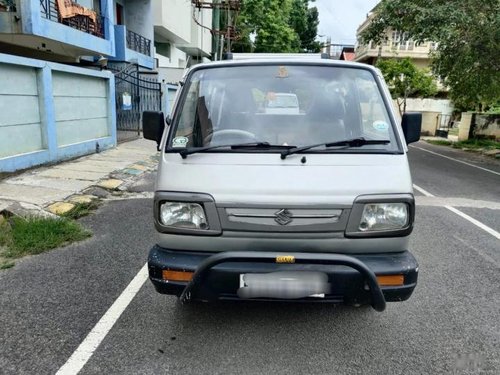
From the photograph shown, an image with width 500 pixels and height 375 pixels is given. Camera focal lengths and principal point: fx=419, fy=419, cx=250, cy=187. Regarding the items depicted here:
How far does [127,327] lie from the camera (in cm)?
305

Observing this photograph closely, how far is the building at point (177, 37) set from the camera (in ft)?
73.2

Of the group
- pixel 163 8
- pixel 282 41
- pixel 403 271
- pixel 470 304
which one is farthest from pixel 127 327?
pixel 282 41

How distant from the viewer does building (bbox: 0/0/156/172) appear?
7523 millimetres

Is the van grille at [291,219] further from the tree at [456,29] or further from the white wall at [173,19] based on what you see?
the white wall at [173,19]

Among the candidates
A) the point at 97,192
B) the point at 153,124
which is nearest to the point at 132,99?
the point at 97,192

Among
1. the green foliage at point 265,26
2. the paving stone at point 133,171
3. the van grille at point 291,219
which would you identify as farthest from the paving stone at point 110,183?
the green foliage at point 265,26

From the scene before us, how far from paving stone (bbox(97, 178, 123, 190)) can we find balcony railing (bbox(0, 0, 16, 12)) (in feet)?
19.0

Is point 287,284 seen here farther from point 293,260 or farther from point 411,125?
point 411,125

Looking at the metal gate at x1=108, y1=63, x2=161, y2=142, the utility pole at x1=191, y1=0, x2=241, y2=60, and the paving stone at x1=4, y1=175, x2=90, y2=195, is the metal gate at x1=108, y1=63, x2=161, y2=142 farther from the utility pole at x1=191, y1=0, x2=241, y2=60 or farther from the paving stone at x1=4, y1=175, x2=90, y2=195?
the utility pole at x1=191, y1=0, x2=241, y2=60

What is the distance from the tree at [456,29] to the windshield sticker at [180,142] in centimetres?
1069

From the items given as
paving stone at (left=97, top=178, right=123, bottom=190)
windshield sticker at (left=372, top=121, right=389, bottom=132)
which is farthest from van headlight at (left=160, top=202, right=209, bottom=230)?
paving stone at (left=97, top=178, right=123, bottom=190)

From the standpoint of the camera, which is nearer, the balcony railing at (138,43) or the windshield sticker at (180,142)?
the windshield sticker at (180,142)

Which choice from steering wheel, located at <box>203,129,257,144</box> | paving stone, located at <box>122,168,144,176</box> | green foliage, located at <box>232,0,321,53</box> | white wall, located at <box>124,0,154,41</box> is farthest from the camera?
green foliage, located at <box>232,0,321,53</box>

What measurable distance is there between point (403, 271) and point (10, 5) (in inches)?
452
